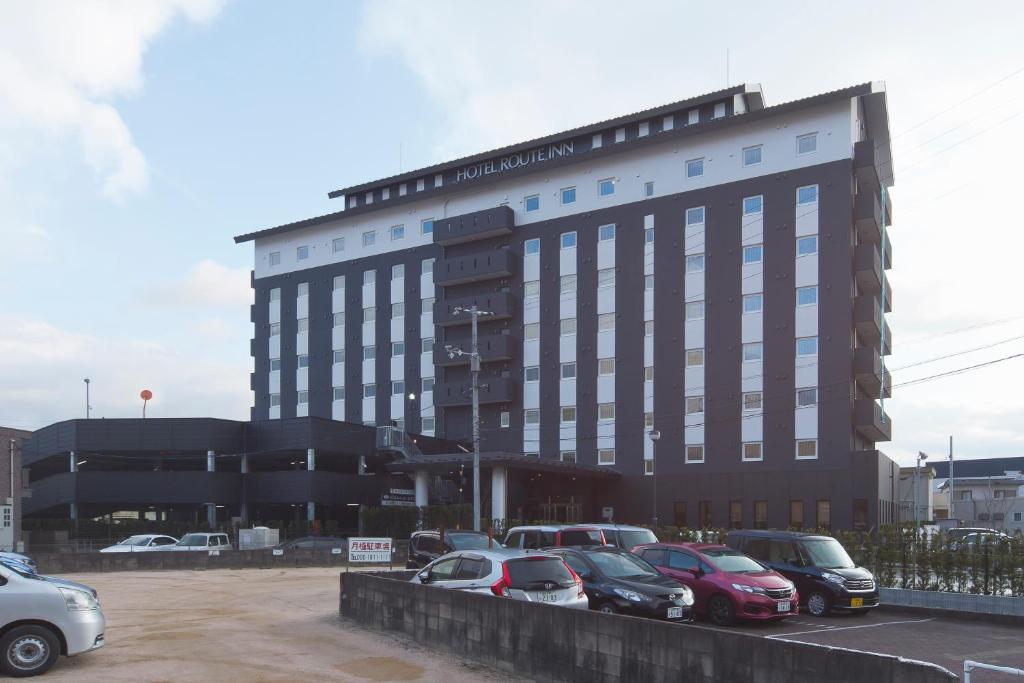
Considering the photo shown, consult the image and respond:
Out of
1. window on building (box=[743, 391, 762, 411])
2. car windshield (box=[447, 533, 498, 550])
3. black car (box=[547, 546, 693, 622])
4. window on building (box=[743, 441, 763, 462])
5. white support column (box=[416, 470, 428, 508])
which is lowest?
white support column (box=[416, 470, 428, 508])

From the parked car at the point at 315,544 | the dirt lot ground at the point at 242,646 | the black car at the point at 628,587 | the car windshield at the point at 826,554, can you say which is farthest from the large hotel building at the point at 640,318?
the black car at the point at 628,587

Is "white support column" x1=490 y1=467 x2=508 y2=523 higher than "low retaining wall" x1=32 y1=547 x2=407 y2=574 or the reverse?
higher

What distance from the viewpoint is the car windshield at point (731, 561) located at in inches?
767

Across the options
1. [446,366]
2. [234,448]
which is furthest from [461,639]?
[446,366]

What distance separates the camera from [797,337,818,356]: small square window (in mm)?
53188

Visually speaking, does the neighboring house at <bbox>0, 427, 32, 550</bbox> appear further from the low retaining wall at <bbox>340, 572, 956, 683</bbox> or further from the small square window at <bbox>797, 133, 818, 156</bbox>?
the small square window at <bbox>797, 133, 818, 156</bbox>

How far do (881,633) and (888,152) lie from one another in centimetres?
5051

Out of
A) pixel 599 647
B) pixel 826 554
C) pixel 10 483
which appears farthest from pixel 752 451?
pixel 599 647

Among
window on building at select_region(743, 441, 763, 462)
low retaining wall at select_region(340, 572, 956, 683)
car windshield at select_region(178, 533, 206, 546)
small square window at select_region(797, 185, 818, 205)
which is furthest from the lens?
window on building at select_region(743, 441, 763, 462)

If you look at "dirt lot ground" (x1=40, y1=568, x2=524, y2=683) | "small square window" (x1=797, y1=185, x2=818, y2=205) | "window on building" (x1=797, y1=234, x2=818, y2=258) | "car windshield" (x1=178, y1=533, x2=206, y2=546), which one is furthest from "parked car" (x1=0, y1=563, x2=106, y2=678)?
"small square window" (x1=797, y1=185, x2=818, y2=205)

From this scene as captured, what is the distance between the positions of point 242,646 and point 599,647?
748 centimetres

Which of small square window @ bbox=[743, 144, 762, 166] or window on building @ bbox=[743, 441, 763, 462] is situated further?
small square window @ bbox=[743, 144, 762, 166]

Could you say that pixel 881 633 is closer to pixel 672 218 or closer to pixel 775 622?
pixel 775 622

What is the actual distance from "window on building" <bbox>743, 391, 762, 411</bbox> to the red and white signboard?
31.5 meters
